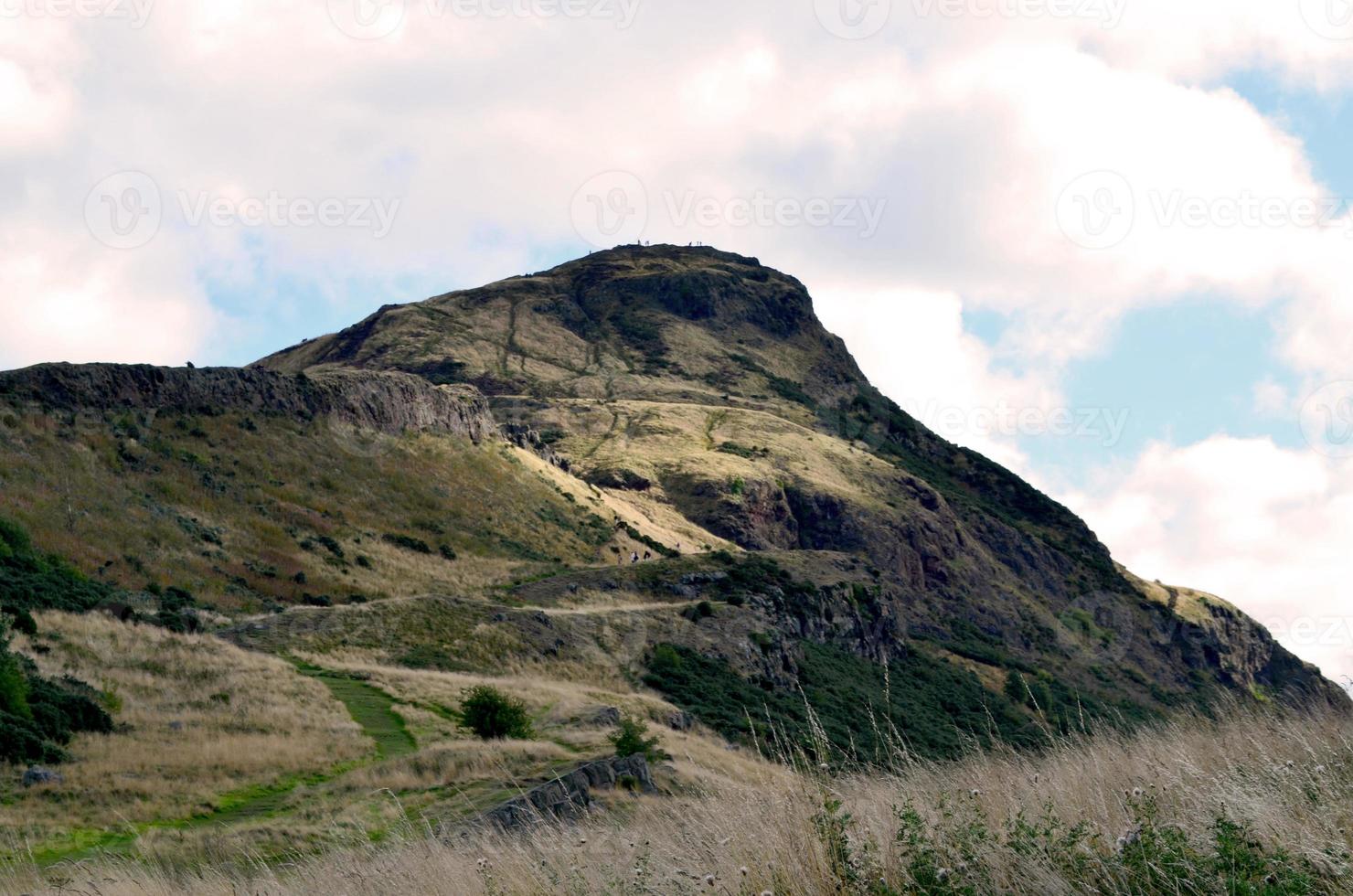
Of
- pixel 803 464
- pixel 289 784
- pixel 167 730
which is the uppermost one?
pixel 803 464

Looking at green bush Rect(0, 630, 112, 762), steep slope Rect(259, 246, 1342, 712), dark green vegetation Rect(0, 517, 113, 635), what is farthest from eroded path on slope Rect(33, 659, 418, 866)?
steep slope Rect(259, 246, 1342, 712)

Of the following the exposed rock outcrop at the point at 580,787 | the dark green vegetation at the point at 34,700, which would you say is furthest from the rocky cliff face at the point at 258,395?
the exposed rock outcrop at the point at 580,787

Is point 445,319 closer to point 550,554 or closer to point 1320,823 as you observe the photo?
point 550,554

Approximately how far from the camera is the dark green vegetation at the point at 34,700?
63.9ft

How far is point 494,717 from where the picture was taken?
26344mm

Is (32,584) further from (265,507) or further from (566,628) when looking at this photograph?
(265,507)

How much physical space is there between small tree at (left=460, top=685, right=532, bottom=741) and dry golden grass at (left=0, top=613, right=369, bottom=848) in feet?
9.54

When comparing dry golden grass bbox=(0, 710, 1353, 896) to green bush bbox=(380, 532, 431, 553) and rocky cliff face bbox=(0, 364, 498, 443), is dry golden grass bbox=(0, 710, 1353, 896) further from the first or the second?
rocky cliff face bbox=(0, 364, 498, 443)

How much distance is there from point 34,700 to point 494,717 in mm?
10033

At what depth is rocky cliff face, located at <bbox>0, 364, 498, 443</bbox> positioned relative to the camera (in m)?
66.6

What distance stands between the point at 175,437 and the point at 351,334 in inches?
3973

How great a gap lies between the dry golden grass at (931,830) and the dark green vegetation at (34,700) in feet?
40.3

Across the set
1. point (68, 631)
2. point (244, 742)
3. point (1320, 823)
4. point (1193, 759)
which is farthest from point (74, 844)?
point (68, 631)
